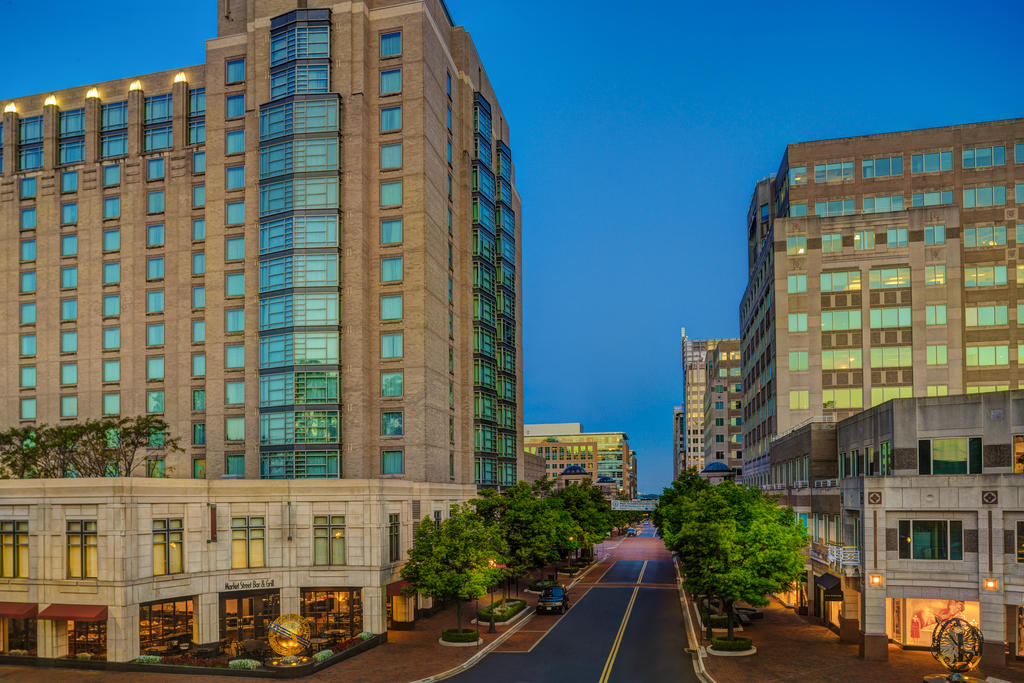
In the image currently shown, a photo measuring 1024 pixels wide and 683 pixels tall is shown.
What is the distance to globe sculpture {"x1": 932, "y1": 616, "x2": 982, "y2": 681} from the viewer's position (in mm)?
32562

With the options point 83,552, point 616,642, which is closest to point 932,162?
point 616,642

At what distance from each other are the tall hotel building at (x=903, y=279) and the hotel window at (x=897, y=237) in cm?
9

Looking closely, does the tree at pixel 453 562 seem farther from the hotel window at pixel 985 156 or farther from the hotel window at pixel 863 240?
the hotel window at pixel 985 156

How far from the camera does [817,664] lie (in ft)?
129

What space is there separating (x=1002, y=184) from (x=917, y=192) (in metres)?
7.29

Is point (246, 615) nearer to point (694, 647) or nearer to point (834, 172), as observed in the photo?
point (694, 647)

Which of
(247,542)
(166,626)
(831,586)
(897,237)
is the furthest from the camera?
(897,237)

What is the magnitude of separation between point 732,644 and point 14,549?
121 ft

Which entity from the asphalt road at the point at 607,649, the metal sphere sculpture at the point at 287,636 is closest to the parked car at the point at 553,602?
the asphalt road at the point at 607,649

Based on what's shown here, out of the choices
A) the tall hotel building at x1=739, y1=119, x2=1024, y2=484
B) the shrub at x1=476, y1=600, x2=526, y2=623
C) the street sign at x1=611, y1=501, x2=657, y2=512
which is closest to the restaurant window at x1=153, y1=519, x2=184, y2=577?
the shrub at x1=476, y1=600, x2=526, y2=623

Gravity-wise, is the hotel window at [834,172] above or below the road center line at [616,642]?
above

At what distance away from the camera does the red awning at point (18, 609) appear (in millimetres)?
40656

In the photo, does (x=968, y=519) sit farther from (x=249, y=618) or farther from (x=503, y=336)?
(x=503, y=336)

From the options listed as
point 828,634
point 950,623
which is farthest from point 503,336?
point 950,623
